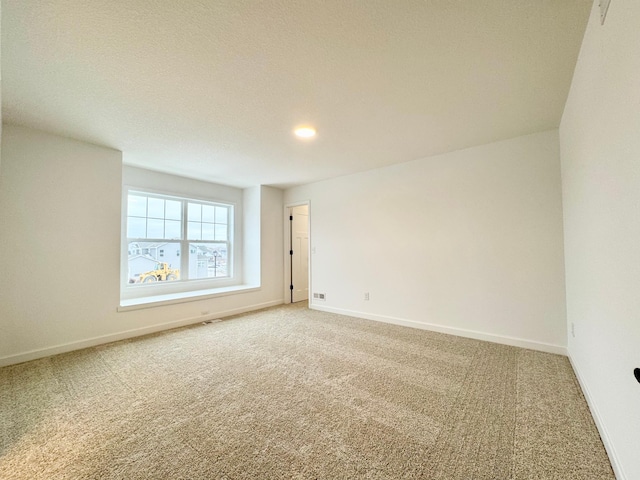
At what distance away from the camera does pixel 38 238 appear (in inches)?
111

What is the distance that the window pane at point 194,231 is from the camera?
4760 millimetres

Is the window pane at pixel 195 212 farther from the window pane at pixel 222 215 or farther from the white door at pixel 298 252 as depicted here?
the white door at pixel 298 252

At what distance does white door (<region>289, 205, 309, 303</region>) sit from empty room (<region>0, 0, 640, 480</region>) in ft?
A: 4.23

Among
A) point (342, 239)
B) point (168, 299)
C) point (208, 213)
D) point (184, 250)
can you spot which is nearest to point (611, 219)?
point (342, 239)

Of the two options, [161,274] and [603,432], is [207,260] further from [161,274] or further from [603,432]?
[603,432]

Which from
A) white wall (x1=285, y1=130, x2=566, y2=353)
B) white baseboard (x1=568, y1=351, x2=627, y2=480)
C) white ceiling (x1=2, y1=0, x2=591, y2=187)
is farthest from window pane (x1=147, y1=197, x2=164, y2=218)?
white baseboard (x1=568, y1=351, x2=627, y2=480)

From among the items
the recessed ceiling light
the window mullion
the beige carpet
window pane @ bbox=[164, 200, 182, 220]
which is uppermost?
the recessed ceiling light

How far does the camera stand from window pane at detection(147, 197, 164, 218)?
4.31 meters

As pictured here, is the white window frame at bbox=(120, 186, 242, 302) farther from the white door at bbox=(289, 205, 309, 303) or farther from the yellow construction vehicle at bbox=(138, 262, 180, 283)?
the white door at bbox=(289, 205, 309, 303)

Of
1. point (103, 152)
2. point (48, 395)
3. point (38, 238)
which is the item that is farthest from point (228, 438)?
point (103, 152)

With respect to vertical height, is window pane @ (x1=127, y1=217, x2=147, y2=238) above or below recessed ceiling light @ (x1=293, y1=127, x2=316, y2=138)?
below

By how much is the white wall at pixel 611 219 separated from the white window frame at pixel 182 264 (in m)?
4.63

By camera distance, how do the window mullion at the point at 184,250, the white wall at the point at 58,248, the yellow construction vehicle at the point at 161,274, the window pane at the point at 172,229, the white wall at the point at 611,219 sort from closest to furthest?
the white wall at the point at 611,219, the white wall at the point at 58,248, the yellow construction vehicle at the point at 161,274, the window pane at the point at 172,229, the window mullion at the point at 184,250

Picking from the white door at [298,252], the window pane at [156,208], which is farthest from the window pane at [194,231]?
the white door at [298,252]
